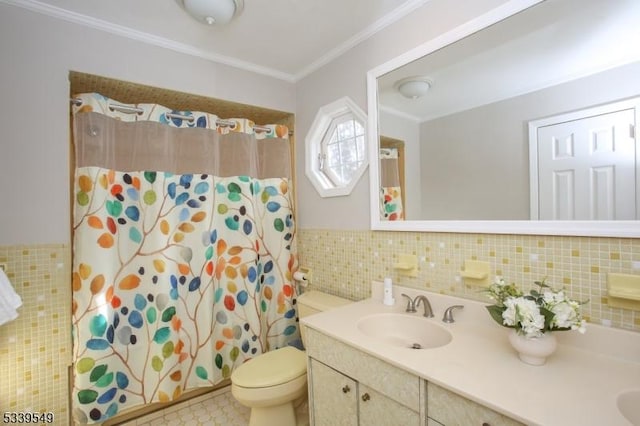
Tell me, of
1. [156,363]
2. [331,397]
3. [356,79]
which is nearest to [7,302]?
[156,363]

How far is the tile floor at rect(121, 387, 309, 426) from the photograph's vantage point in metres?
1.83

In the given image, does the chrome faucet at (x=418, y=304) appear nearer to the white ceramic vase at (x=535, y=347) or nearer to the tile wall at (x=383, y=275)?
the tile wall at (x=383, y=275)

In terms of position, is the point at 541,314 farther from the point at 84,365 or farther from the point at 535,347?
the point at 84,365

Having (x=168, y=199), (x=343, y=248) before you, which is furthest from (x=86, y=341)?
(x=343, y=248)

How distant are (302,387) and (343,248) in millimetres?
843

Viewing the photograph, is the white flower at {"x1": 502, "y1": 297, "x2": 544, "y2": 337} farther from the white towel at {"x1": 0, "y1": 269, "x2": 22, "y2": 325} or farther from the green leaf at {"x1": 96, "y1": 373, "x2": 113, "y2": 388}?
the green leaf at {"x1": 96, "y1": 373, "x2": 113, "y2": 388}

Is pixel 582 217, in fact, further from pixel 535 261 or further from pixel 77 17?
pixel 77 17

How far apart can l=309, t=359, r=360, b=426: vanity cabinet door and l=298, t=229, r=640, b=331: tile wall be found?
0.59 m

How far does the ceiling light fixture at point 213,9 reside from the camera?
144 cm

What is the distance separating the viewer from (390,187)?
5.54 feet

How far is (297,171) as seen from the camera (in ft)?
7.88

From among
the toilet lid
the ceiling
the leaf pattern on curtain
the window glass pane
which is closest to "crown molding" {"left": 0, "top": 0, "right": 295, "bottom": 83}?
the ceiling

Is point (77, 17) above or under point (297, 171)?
above

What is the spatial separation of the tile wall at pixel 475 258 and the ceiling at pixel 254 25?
1216 millimetres
